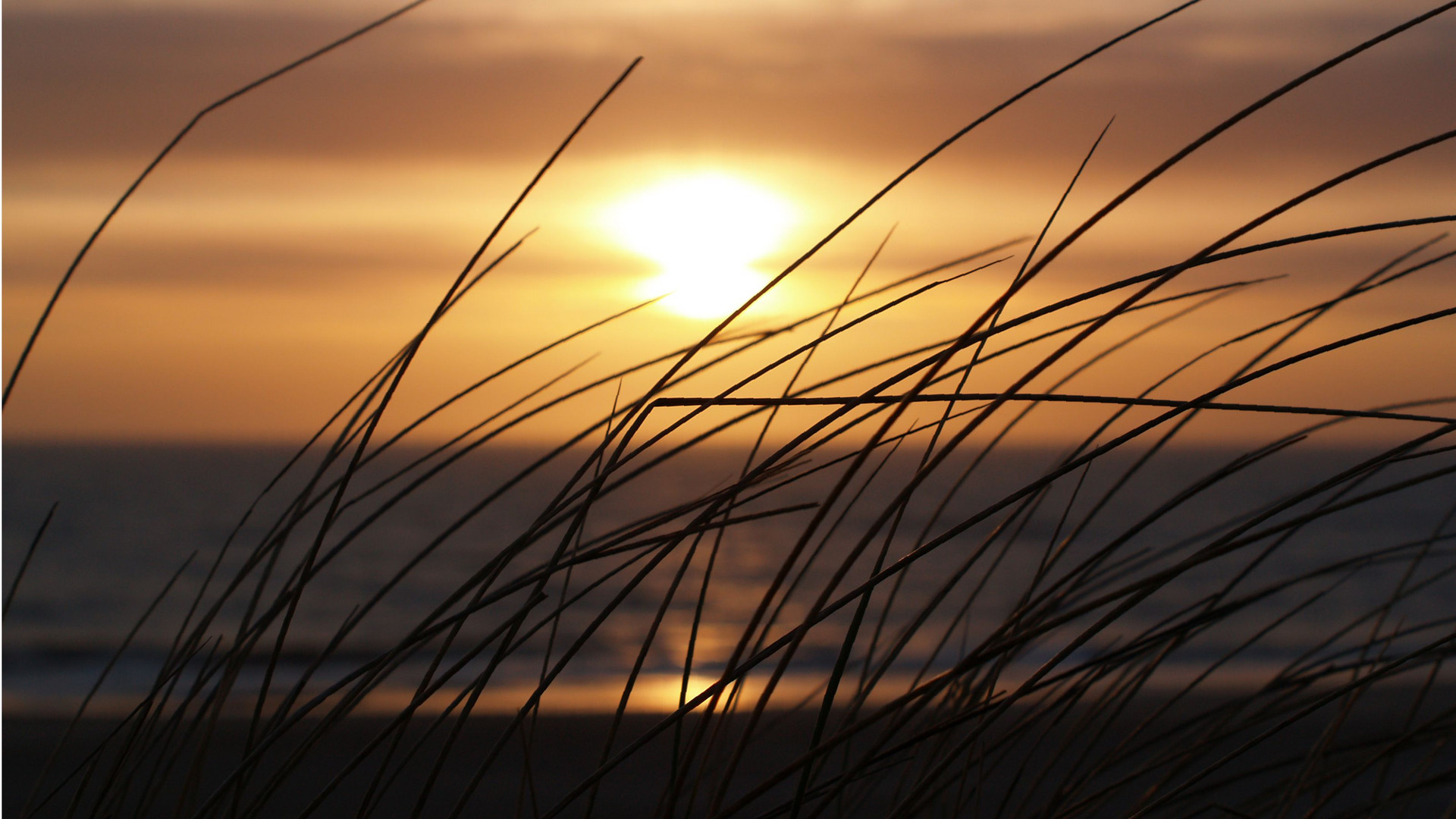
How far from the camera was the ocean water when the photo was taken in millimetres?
758

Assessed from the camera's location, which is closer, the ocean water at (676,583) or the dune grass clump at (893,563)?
the dune grass clump at (893,563)

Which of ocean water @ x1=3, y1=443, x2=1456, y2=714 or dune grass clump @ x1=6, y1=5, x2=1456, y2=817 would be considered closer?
dune grass clump @ x1=6, y1=5, x2=1456, y2=817

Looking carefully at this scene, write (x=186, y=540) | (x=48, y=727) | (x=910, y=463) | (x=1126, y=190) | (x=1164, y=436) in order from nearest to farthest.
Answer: (x=1126, y=190) → (x=1164, y=436) → (x=48, y=727) → (x=186, y=540) → (x=910, y=463)

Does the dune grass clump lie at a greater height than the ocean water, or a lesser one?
lesser

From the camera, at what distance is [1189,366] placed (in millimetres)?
832

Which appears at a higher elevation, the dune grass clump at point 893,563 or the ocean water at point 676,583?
the ocean water at point 676,583

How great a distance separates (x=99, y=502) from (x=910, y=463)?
58.8 feet

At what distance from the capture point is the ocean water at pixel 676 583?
0.76 m

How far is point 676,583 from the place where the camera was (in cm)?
74

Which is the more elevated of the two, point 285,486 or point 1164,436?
point 285,486

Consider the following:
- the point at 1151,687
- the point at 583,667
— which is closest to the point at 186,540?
the point at 583,667

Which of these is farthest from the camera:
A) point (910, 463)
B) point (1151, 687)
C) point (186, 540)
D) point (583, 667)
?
point (910, 463)

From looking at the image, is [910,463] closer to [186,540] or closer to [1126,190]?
[186,540]

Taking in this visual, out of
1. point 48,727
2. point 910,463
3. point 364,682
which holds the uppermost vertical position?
point 910,463
